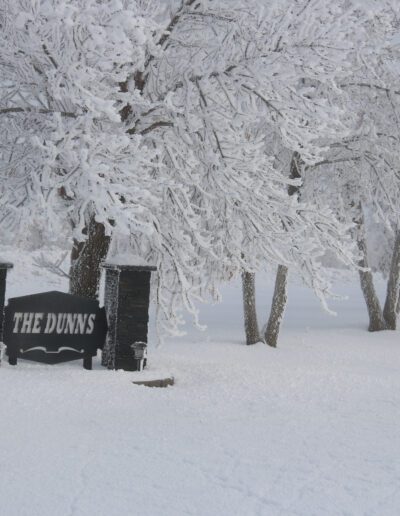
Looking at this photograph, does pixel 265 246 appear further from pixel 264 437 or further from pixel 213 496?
Result: pixel 213 496

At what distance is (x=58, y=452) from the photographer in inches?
220

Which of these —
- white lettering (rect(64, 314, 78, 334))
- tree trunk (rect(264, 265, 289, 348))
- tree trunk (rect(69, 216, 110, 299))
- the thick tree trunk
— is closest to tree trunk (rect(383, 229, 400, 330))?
tree trunk (rect(264, 265, 289, 348))

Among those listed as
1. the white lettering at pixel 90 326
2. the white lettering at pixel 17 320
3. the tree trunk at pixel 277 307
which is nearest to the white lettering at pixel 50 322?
the white lettering at pixel 17 320

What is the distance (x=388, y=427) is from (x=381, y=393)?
1964 millimetres

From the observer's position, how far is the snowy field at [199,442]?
15.3ft

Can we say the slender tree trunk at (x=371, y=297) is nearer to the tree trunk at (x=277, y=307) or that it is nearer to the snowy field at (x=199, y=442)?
the tree trunk at (x=277, y=307)

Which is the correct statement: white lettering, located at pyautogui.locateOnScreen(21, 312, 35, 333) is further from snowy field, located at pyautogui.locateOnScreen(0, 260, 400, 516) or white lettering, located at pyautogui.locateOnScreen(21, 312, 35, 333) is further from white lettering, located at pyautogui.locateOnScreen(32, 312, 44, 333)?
snowy field, located at pyautogui.locateOnScreen(0, 260, 400, 516)

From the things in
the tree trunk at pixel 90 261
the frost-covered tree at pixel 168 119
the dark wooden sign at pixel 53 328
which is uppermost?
the frost-covered tree at pixel 168 119

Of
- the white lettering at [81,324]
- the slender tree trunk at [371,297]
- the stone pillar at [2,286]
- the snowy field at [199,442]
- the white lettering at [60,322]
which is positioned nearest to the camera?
the snowy field at [199,442]

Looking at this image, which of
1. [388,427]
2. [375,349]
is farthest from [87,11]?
[375,349]

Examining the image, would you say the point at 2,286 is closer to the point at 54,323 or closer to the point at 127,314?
the point at 54,323

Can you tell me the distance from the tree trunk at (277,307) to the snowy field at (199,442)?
4.29 metres

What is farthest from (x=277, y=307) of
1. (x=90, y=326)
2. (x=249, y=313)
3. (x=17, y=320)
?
(x=17, y=320)

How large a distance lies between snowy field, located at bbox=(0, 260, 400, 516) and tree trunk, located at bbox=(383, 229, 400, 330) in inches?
330
